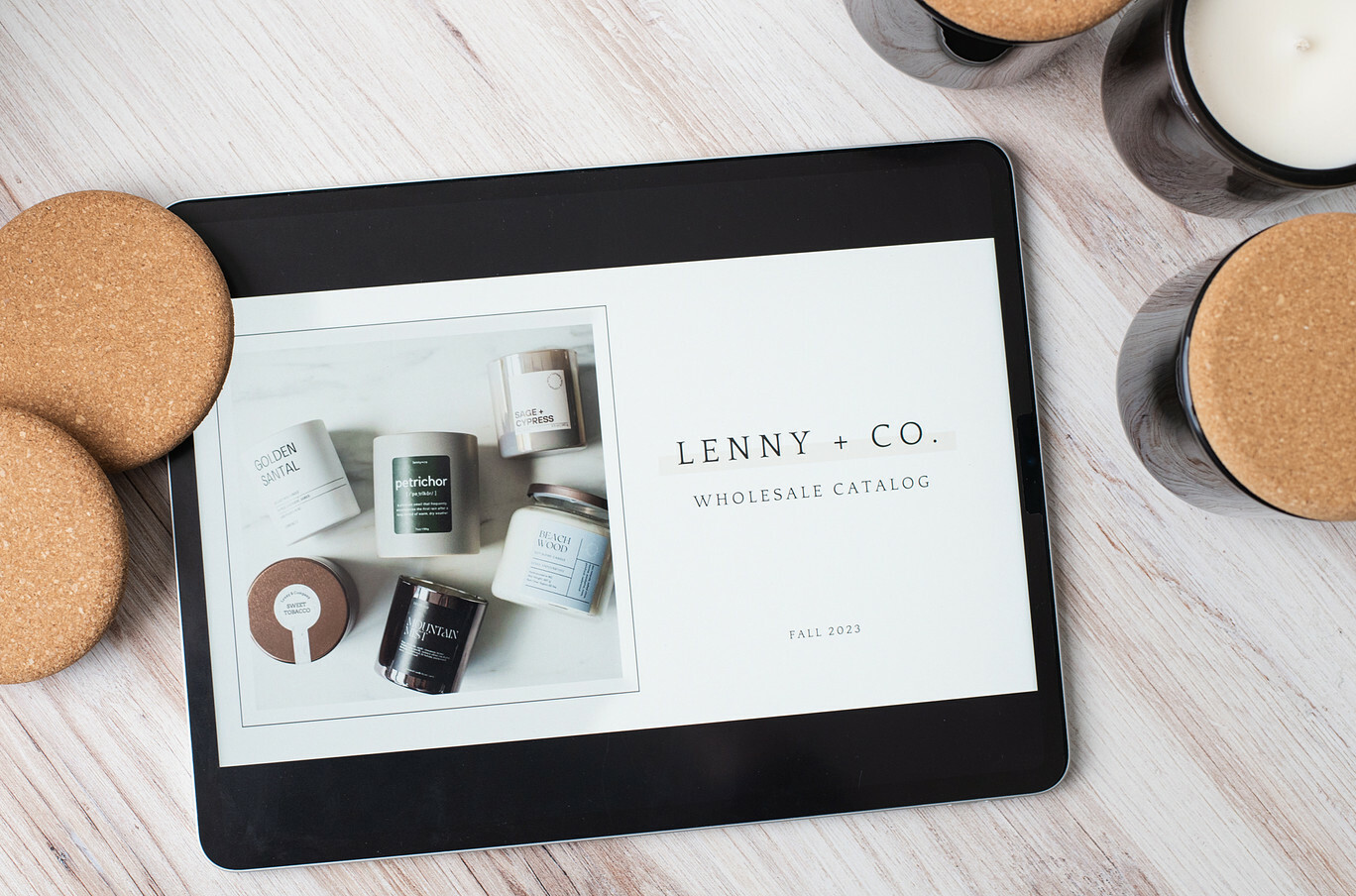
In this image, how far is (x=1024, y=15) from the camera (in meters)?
0.37

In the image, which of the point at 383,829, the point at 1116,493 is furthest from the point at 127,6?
the point at 1116,493

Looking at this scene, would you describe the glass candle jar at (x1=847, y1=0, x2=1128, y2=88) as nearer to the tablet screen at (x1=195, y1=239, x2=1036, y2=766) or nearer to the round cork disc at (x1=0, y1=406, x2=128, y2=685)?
the tablet screen at (x1=195, y1=239, x2=1036, y2=766)

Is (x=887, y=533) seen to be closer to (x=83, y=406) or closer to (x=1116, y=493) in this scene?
(x=1116, y=493)

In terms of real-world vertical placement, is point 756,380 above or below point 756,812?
above

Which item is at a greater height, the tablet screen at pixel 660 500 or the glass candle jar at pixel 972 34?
the glass candle jar at pixel 972 34

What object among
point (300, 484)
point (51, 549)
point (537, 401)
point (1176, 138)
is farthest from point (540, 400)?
point (1176, 138)

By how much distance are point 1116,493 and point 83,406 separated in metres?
0.59

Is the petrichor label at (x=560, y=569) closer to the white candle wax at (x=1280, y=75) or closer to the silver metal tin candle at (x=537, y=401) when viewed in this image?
the silver metal tin candle at (x=537, y=401)

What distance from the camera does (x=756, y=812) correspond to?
45 centimetres

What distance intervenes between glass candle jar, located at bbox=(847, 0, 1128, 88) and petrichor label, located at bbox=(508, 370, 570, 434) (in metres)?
0.26

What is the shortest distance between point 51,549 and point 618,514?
29cm

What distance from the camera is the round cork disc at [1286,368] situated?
374 millimetres

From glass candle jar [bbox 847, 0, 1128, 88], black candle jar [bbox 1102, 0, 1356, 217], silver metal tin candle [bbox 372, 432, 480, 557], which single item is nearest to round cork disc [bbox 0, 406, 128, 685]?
silver metal tin candle [bbox 372, 432, 480, 557]

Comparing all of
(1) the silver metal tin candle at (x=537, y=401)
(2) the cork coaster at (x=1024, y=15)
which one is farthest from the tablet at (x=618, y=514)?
(2) the cork coaster at (x=1024, y=15)
